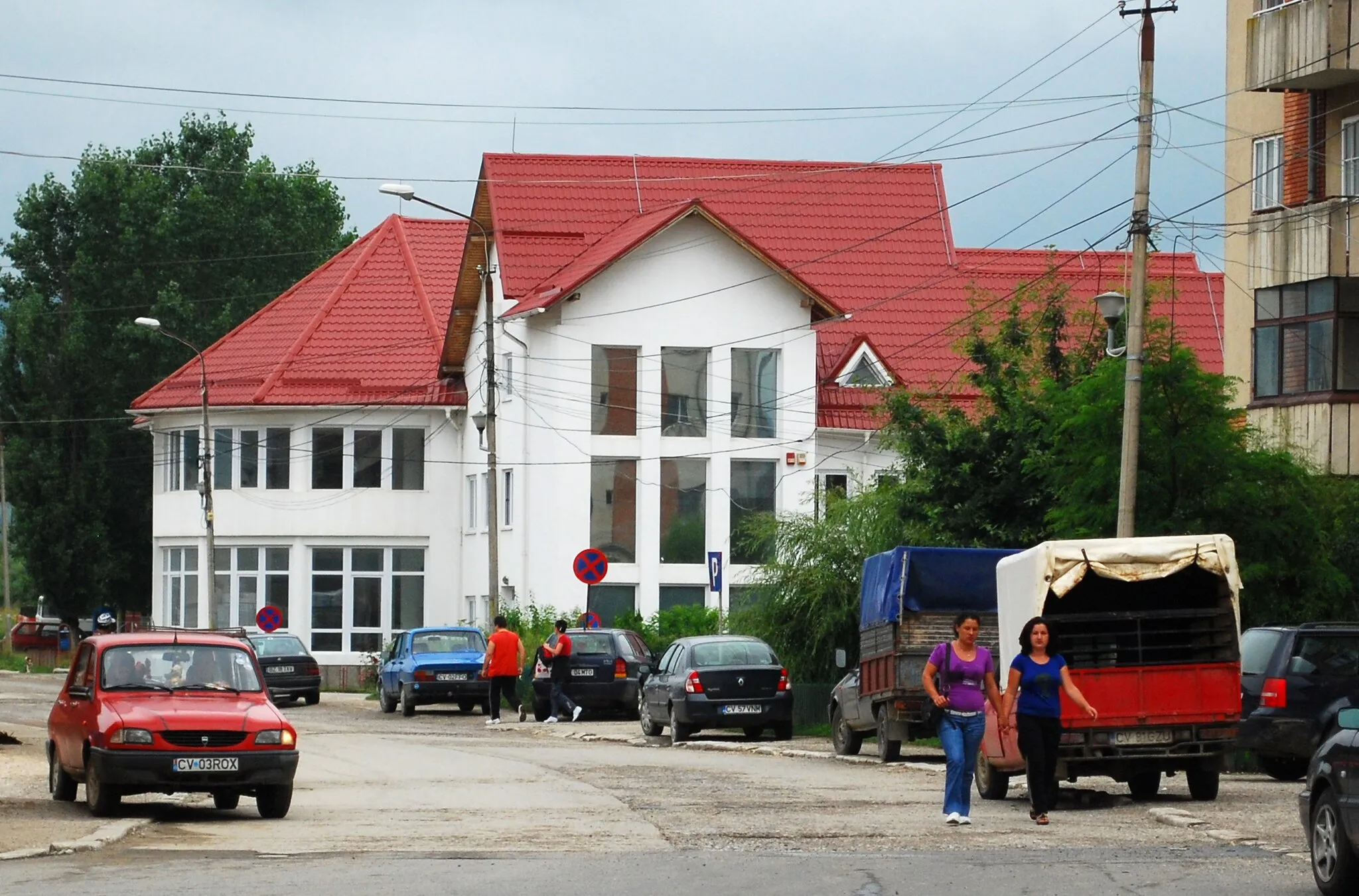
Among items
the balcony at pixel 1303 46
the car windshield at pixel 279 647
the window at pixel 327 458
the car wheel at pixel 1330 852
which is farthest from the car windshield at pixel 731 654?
the window at pixel 327 458

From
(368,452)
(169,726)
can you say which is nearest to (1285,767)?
(169,726)

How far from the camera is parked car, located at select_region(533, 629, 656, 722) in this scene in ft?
126

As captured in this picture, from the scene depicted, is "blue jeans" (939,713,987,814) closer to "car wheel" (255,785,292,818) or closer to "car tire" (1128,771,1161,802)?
"car tire" (1128,771,1161,802)

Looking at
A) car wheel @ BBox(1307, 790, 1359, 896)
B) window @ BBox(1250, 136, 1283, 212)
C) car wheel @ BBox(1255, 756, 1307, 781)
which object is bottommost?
car wheel @ BBox(1255, 756, 1307, 781)

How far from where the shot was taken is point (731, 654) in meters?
31.3

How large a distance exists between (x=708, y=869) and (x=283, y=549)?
1850 inches

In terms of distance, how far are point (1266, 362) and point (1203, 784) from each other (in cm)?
1687

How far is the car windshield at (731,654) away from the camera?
31.2 meters

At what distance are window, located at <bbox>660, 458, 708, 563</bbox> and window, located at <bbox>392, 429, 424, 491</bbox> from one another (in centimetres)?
966

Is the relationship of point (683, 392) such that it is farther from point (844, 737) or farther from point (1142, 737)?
point (1142, 737)

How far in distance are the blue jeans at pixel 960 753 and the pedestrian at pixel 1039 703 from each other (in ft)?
1.39

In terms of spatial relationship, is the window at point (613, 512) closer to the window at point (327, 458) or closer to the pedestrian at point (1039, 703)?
the window at point (327, 458)

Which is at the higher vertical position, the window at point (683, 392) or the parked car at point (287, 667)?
the window at point (683, 392)

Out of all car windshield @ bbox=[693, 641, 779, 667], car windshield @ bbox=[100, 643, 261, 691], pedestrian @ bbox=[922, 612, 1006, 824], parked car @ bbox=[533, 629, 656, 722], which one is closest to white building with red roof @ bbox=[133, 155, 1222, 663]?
parked car @ bbox=[533, 629, 656, 722]
